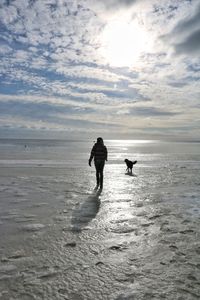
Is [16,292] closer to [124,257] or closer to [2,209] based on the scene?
[124,257]

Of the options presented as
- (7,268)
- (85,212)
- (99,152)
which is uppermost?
(99,152)

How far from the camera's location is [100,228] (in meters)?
6.65

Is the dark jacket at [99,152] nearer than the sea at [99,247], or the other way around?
the sea at [99,247]

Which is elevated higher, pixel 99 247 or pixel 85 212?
pixel 85 212

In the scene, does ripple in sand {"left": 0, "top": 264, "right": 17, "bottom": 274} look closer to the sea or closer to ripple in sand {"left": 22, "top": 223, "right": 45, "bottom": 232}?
the sea

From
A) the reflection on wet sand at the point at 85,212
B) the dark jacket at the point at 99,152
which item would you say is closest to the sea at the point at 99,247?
the reflection on wet sand at the point at 85,212

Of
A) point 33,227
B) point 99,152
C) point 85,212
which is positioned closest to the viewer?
point 33,227

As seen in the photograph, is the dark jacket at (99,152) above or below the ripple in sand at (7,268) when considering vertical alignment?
above

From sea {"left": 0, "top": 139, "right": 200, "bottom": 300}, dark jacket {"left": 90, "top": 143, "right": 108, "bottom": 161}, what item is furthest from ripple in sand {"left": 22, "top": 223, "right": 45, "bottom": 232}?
dark jacket {"left": 90, "top": 143, "right": 108, "bottom": 161}

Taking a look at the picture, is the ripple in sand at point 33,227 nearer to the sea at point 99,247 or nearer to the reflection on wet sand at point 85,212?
the sea at point 99,247

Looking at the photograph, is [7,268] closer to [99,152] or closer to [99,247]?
[99,247]

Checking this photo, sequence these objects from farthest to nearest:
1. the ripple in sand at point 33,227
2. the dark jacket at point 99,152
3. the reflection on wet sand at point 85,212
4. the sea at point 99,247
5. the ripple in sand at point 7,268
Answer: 1. the dark jacket at point 99,152
2. the reflection on wet sand at point 85,212
3. the ripple in sand at point 33,227
4. the ripple in sand at point 7,268
5. the sea at point 99,247

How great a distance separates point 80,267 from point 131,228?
92.3 inches

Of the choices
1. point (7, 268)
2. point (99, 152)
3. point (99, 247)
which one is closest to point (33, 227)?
point (99, 247)
